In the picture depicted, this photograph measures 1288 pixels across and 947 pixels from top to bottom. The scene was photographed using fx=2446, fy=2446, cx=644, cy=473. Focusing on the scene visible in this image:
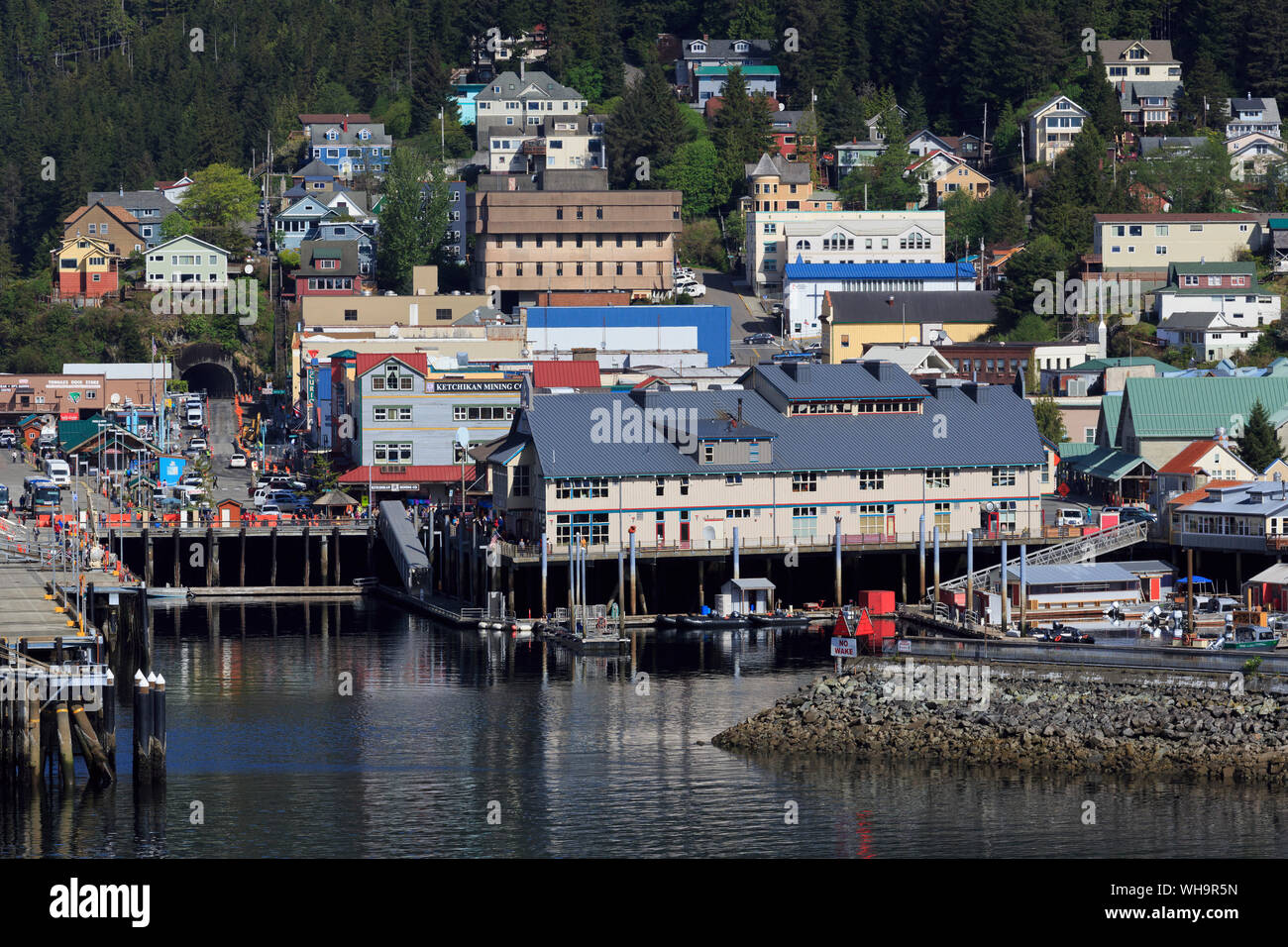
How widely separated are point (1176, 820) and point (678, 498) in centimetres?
3291

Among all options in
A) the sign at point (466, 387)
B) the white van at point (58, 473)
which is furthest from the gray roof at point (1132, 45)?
the white van at point (58, 473)

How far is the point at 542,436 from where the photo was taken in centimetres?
8112

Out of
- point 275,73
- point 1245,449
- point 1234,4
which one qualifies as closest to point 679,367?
point 1245,449

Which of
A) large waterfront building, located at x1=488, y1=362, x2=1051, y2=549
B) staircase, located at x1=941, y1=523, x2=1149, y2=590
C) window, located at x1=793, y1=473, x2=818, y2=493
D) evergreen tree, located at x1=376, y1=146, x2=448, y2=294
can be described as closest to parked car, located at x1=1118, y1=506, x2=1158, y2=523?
staircase, located at x1=941, y1=523, x2=1149, y2=590

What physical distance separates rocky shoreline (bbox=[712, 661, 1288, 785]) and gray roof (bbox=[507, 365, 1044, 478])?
21.0 meters

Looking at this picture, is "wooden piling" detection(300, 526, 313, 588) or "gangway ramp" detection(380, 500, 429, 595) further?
"wooden piling" detection(300, 526, 313, 588)

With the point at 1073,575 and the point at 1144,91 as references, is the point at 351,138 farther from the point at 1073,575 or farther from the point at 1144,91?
the point at 1073,575

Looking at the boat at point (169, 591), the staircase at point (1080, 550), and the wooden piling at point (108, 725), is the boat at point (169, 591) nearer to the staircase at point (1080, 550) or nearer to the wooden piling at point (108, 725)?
the staircase at point (1080, 550)

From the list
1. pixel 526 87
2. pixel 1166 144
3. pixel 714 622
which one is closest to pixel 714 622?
pixel 714 622

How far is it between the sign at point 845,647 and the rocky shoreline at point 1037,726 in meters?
4.79

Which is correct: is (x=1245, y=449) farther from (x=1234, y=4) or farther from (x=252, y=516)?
(x=1234, y=4)

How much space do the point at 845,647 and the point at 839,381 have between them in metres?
21.3

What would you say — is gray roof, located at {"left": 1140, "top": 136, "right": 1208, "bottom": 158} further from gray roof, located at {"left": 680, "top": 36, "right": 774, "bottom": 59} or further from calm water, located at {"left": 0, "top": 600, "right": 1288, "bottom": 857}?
calm water, located at {"left": 0, "top": 600, "right": 1288, "bottom": 857}

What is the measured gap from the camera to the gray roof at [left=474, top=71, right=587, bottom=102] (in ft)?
576
